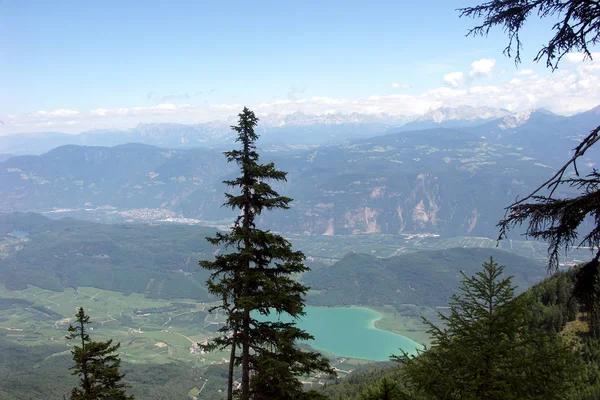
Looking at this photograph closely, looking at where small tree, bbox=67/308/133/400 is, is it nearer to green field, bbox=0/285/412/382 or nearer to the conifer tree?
the conifer tree

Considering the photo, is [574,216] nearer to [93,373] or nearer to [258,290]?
[258,290]

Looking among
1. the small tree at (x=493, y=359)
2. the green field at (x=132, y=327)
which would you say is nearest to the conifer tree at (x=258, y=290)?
the small tree at (x=493, y=359)

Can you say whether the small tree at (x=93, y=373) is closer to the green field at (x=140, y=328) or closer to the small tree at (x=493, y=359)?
the small tree at (x=493, y=359)

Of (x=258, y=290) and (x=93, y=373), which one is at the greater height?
(x=258, y=290)

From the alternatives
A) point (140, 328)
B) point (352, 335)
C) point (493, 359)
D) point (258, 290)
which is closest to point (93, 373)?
point (258, 290)

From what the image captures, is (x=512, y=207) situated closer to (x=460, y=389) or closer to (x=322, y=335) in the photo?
(x=460, y=389)

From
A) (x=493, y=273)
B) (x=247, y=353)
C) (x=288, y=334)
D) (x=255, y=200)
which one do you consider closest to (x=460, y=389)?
(x=493, y=273)
